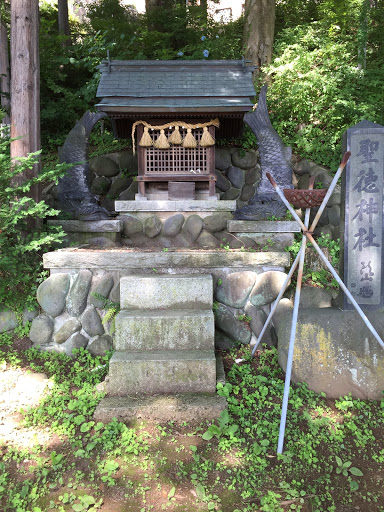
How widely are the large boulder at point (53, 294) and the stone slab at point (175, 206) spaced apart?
185 centimetres

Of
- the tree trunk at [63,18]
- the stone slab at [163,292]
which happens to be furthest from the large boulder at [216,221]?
the tree trunk at [63,18]

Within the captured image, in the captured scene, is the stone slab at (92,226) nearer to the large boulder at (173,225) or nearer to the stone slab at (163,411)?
the large boulder at (173,225)

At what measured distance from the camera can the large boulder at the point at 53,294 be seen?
4336mm

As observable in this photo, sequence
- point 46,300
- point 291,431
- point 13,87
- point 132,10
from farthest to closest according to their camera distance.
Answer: point 132,10, point 13,87, point 46,300, point 291,431

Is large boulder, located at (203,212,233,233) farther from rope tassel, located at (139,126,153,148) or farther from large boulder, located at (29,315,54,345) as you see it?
large boulder, located at (29,315,54,345)

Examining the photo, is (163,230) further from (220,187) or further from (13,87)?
(13,87)

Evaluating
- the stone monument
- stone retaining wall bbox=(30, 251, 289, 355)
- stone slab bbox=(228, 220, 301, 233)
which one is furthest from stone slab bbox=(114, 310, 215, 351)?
stone slab bbox=(228, 220, 301, 233)

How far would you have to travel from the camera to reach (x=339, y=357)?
3527 mm

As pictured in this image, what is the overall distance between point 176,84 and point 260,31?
17.1 feet

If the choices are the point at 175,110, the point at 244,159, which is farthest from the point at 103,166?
the point at 244,159

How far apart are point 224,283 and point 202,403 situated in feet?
5.26

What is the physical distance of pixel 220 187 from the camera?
7.64m

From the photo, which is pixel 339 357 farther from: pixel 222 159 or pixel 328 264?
pixel 222 159

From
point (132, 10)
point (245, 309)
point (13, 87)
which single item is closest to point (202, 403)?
point (245, 309)
